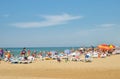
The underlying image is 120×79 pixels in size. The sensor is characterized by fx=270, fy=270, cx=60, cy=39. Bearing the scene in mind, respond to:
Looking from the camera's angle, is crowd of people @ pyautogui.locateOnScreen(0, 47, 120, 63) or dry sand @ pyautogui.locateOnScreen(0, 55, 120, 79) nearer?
dry sand @ pyautogui.locateOnScreen(0, 55, 120, 79)

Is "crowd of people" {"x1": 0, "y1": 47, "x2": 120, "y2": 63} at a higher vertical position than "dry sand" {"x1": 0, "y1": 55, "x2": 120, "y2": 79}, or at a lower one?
higher

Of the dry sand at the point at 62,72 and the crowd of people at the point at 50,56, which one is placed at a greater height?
the crowd of people at the point at 50,56

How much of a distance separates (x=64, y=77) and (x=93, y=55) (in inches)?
712

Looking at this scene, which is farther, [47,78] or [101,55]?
[101,55]

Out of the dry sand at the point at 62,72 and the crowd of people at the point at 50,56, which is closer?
the dry sand at the point at 62,72

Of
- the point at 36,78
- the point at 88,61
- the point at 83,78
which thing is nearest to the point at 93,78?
the point at 83,78

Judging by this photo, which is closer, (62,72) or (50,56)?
(62,72)

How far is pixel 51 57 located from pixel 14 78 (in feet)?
54.9

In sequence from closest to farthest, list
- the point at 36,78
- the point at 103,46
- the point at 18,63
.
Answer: the point at 36,78 < the point at 18,63 < the point at 103,46

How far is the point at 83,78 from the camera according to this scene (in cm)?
1477

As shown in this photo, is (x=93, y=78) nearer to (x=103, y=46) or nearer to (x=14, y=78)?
(x=14, y=78)

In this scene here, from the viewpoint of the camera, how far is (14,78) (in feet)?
47.8

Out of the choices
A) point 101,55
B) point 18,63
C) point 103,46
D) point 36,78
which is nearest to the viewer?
point 36,78

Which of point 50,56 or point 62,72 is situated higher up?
point 50,56
